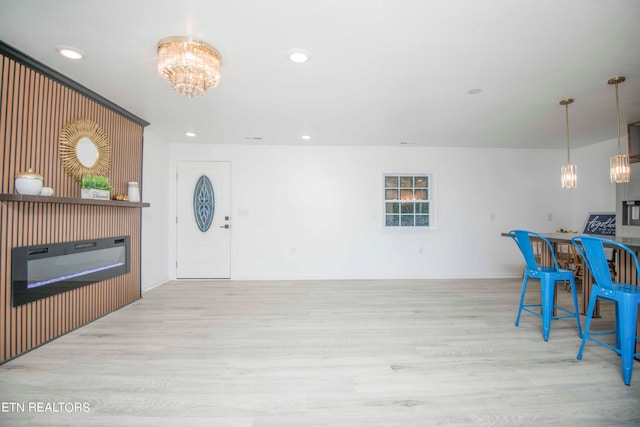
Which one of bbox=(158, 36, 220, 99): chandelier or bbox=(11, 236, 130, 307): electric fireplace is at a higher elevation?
bbox=(158, 36, 220, 99): chandelier

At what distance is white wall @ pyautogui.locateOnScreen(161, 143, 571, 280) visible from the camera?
513 cm

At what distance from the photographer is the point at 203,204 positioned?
16.5ft

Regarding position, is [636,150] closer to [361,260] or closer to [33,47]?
[361,260]

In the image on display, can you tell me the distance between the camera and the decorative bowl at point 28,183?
2168 millimetres

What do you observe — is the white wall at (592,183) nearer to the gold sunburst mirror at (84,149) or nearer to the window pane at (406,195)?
the window pane at (406,195)

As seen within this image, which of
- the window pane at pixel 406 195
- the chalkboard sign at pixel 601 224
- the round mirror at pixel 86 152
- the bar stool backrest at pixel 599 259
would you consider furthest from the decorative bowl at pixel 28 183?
the chalkboard sign at pixel 601 224

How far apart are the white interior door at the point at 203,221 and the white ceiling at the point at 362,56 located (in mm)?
1332

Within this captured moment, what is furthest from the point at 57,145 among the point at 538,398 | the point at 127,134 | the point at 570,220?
the point at 570,220

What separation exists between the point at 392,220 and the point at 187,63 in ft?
14.0

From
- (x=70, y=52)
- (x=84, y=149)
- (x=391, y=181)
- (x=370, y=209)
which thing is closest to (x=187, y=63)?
(x=70, y=52)

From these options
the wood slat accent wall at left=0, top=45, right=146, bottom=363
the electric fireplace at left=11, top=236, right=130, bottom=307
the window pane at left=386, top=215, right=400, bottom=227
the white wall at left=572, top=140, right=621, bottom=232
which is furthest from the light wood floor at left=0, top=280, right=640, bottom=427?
the white wall at left=572, top=140, right=621, bottom=232

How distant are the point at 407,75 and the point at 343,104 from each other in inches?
34.2

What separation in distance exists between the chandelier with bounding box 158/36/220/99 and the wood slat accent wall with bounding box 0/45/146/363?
4.17 ft

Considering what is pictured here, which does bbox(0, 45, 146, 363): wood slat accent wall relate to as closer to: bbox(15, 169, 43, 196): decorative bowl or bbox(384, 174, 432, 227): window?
bbox(15, 169, 43, 196): decorative bowl
